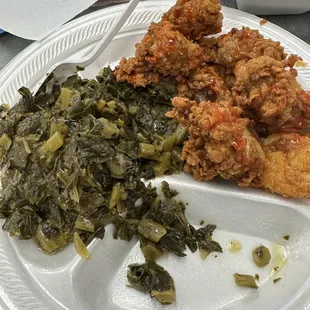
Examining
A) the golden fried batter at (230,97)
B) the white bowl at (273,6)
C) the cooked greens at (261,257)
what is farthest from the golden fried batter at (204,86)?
the white bowl at (273,6)

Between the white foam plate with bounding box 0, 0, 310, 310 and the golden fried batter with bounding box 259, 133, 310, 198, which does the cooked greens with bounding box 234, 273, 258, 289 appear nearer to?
the white foam plate with bounding box 0, 0, 310, 310

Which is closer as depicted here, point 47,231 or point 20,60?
point 47,231

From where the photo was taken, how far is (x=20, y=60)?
2.90 meters

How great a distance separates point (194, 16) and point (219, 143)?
0.85 m

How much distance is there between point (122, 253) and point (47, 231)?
0.45 metres

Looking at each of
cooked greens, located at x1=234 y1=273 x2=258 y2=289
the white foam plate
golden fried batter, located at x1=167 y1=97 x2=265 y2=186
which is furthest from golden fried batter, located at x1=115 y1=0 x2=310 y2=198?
cooked greens, located at x1=234 y1=273 x2=258 y2=289

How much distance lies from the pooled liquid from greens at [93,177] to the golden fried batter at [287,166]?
0.48 metres

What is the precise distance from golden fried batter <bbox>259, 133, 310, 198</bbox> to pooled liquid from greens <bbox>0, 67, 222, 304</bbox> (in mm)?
482

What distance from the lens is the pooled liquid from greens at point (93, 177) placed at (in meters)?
2.33

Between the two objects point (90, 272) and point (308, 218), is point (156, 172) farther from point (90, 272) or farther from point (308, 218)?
point (308, 218)

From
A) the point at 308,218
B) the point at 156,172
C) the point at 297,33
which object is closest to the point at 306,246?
the point at 308,218

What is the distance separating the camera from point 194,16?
2.61 meters

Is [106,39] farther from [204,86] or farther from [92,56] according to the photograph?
[204,86]

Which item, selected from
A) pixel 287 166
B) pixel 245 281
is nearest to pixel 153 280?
pixel 245 281
